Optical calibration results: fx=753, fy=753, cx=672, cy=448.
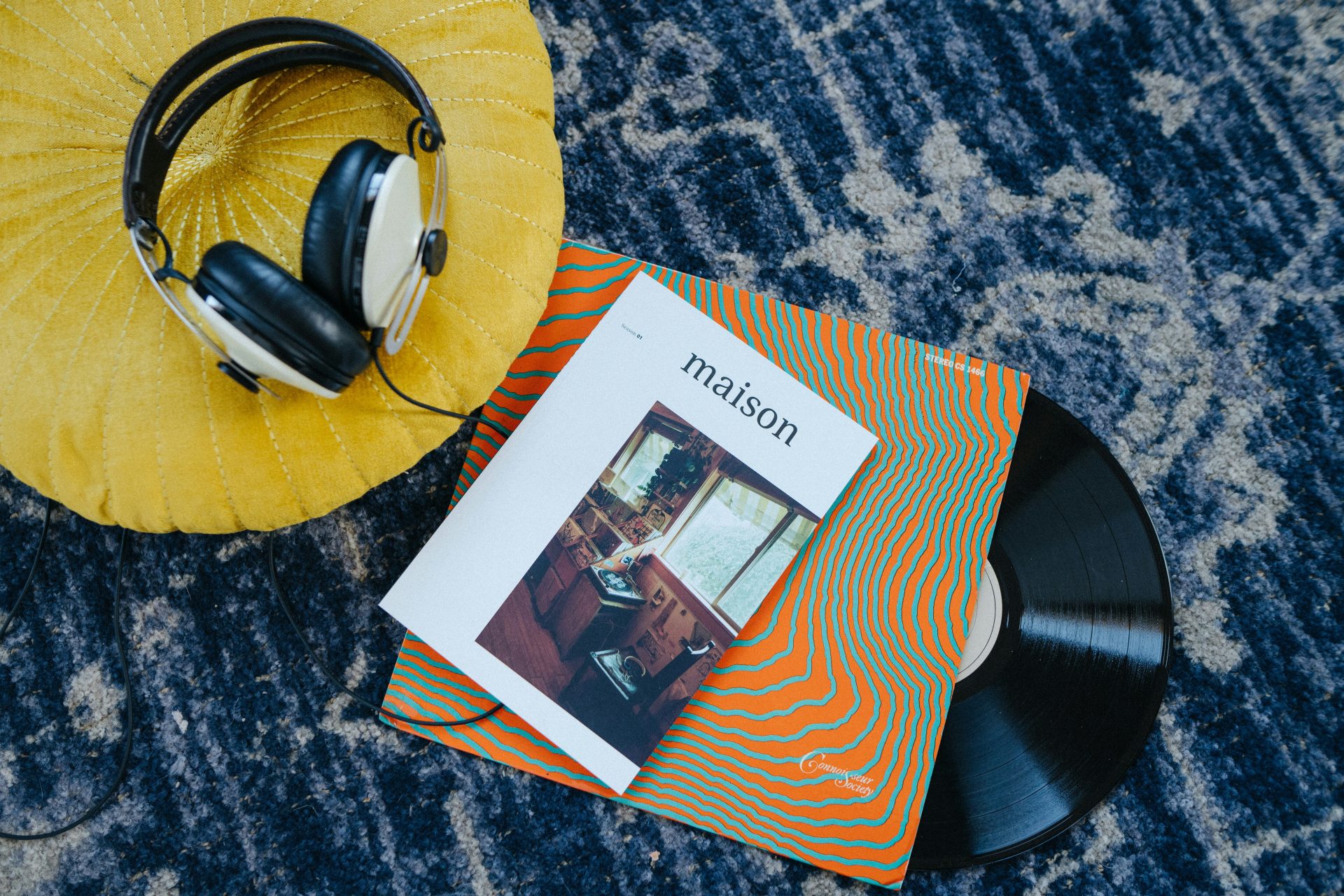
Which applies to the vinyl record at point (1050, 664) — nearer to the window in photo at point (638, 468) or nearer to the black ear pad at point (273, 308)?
the window in photo at point (638, 468)

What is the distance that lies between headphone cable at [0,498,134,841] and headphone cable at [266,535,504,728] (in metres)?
0.15

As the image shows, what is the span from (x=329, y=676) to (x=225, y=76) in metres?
0.56

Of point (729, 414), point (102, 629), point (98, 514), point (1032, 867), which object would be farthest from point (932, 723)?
point (102, 629)

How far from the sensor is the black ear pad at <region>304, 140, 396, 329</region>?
509 millimetres

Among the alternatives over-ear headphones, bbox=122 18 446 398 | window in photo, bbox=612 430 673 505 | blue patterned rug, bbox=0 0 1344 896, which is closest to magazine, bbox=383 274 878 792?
window in photo, bbox=612 430 673 505

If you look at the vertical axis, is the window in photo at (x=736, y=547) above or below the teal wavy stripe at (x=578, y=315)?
below

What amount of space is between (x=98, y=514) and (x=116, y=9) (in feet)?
1.34

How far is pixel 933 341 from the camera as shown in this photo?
0.85 metres

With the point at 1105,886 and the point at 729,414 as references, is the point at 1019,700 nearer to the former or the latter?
the point at 1105,886

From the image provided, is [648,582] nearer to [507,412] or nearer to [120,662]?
[507,412]

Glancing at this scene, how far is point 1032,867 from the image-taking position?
2.57 ft

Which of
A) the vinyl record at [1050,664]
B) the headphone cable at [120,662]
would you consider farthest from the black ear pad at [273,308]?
the vinyl record at [1050,664]

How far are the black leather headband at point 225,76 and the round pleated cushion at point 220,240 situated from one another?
0.03m

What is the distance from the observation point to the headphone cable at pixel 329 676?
75 cm
